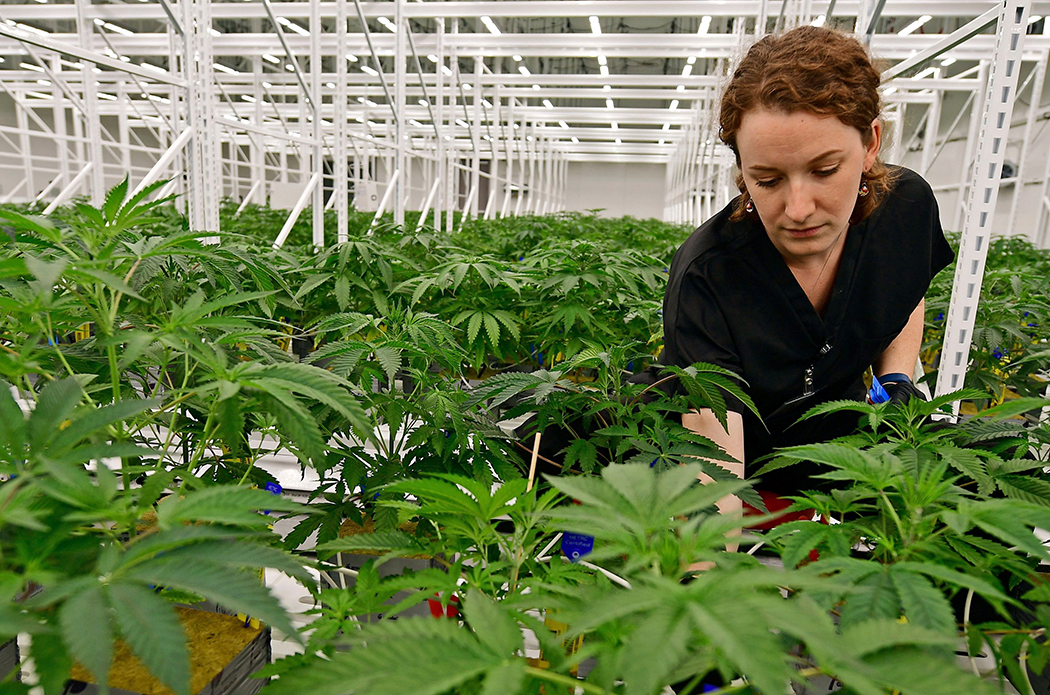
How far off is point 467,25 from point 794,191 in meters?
11.8

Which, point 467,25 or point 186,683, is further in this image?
point 467,25

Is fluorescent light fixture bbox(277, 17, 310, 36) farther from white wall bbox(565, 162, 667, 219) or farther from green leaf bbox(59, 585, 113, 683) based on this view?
white wall bbox(565, 162, 667, 219)

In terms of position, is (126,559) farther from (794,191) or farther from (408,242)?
(408,242)

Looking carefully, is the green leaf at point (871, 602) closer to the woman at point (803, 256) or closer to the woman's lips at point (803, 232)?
the woman at point (803, 256)

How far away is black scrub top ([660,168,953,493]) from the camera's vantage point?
134 cm

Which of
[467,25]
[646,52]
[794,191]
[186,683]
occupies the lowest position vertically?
[186,683]

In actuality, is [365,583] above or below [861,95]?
below

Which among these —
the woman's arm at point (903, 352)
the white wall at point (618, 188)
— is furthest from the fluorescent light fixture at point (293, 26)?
the white wall at point (618, 188)

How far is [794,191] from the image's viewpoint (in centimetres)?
109

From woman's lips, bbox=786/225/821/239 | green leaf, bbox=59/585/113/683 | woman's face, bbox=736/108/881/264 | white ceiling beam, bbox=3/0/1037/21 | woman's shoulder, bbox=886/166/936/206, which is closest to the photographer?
green leaf, bbox=59/585/113/683

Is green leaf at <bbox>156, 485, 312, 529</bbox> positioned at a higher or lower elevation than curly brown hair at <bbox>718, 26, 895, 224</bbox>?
lower

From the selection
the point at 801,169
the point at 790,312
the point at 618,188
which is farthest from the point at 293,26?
the point at 618,188

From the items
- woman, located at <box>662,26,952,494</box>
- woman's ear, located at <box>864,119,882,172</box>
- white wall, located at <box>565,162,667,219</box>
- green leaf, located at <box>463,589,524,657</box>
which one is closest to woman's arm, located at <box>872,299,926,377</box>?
woman, located at <box>662,26,952,494</box>

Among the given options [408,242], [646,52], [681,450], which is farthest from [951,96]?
[681,450]
